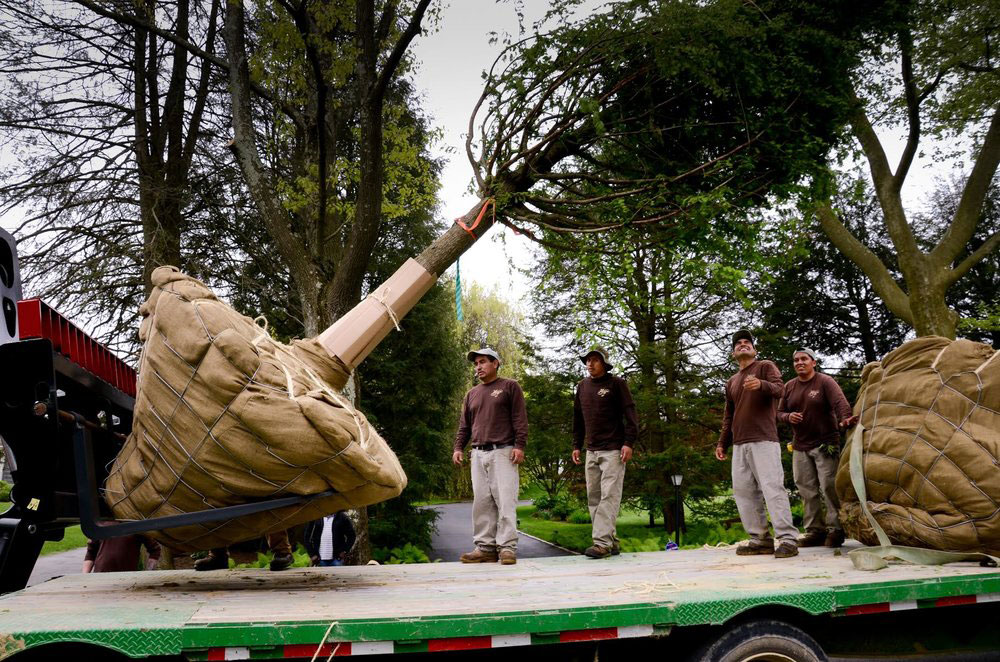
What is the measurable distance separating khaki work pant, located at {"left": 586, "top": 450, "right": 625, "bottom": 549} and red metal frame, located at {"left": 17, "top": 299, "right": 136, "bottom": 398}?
13.5 ft

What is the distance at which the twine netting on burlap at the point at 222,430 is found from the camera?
148 inches

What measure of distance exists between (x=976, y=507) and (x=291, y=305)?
38.5 ft

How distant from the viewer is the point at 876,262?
53.9 ft

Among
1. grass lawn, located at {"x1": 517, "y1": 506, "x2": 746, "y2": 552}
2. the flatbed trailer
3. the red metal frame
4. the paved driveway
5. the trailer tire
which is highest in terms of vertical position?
the red metal frame

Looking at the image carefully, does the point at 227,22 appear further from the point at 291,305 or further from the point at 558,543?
the point at 558,543

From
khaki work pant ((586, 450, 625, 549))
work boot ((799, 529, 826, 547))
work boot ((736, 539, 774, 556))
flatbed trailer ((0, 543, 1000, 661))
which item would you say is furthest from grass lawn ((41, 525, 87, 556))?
work boot ((799, 529, 826, 547))

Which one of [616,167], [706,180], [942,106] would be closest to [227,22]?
[616,167]

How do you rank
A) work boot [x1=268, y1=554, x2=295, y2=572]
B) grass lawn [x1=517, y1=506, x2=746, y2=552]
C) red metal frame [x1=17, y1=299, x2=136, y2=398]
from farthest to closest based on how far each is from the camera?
grass lawn [x1=517, y1=506, x2=746, y2=552] < work boot [x1=268, y1=554, x2=295, y2=572] < red metal frame [x1=17, y1=299, x2=136, y2=398]

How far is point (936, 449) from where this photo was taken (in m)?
5.35

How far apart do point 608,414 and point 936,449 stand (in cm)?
275

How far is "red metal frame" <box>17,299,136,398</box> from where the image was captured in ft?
12.7

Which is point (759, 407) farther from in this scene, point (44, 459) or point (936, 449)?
point (44, 459)

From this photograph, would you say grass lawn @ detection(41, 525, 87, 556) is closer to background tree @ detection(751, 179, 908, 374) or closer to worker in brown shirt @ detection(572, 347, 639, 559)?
worker in brown shirt @ detection(572, 347, 639, 559)

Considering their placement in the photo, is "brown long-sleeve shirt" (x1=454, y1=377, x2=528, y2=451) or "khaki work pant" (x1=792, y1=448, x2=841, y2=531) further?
"khaki work pant" (x1=792, y1=448, x2=841, y2=531)
